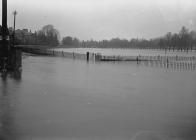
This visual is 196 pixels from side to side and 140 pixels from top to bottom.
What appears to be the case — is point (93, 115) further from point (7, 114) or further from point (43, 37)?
point (43, 37)

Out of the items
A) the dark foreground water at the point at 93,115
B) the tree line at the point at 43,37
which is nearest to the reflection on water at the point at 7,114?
the dark foreground water at the point at 93,115

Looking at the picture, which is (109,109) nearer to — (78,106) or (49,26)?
(78,106)

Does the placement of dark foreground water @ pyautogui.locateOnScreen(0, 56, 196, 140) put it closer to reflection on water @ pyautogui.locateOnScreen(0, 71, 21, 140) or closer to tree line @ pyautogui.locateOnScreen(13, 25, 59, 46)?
reflection on water @ pyautogui.locateOnScreen(0, 71, 21, 140)

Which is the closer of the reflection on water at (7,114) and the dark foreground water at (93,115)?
the reflection on water at (7,114)

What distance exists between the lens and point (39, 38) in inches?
5925

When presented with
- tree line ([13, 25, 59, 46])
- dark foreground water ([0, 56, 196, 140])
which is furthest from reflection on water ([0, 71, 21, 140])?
tree line ([13, 25, 59, 46])

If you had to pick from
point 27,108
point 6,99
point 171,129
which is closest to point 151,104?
point 171,129

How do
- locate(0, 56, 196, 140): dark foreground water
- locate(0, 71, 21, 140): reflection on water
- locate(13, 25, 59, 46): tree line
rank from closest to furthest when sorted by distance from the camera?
locate(0, 71, 21, 140): reflection on water
locate(0, 56, 196, 140): dark foreground water
locate(13, 25, 59, 46): tree line

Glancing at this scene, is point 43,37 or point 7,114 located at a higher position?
point 43,37

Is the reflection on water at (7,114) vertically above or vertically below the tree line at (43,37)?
below

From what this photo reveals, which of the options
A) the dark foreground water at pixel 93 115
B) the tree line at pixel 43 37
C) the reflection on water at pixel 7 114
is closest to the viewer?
the reflection on water at pixel 7 114

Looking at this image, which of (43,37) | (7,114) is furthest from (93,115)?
(43,37)

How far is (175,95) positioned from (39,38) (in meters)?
141

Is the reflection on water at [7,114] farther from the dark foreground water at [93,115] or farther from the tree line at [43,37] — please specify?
the tree line at [43,37]
